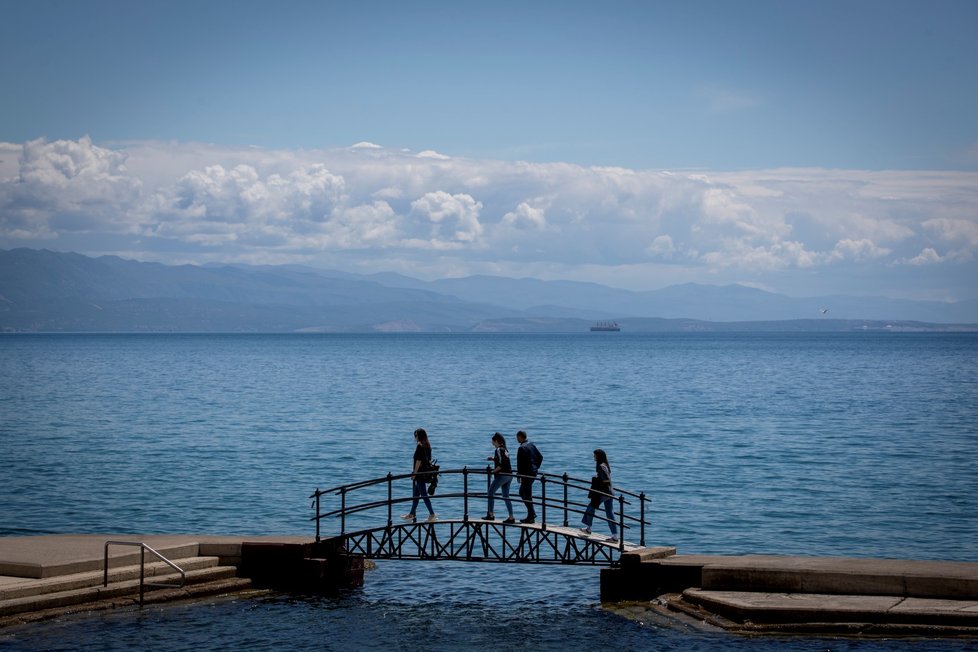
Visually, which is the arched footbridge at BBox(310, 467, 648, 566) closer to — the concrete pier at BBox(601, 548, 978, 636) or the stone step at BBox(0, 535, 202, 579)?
the concrete pier at BBox(601, 548, 978, 636)

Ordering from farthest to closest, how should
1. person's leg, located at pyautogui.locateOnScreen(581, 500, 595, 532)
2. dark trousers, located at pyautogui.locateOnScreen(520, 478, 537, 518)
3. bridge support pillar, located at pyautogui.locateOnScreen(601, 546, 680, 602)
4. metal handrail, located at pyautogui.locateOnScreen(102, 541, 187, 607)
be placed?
dark trousers, located at pyautogui.locateOnScreen(520, 478, 537, 518)
person's leg, located at pyautogui.locateOnScreen(581, 500, 595, 532)
bridge support pillar, located at pyautogui.locateOnScreen(601, 546, 680, 602)
metal handrail, located at pyautogui.locateOnScreen(102, 541, 187, 607)

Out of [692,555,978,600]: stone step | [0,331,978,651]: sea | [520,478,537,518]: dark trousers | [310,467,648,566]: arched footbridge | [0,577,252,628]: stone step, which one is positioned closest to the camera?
[0,577,252,628]: stone step

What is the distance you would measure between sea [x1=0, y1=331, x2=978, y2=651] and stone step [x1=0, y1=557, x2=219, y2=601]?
786 millimetres

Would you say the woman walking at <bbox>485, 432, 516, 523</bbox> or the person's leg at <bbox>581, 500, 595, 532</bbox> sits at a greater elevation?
the woman walking at <bbox>485, 432, 516, 523</bbox>

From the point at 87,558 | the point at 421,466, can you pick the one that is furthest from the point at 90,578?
the point at 421,466

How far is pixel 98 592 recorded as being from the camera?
20156mm

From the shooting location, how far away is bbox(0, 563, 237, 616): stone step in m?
19.1

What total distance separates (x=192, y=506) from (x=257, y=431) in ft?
78.7

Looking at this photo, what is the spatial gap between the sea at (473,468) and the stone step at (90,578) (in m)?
0.79

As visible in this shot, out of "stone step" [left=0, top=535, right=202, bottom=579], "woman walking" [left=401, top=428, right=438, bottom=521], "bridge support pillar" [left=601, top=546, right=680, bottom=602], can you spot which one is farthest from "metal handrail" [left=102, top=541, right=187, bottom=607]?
"bridge support pillar" [left=601, top=546, right=680, bottom=602]

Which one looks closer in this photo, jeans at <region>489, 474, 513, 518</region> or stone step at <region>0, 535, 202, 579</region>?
stone step at <region>0, 535, 202, 579</region>

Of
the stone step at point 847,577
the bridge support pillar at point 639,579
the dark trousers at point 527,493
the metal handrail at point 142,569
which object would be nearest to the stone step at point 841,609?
the stone step at point 847,577

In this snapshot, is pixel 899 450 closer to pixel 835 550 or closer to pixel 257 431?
pixel 835 550

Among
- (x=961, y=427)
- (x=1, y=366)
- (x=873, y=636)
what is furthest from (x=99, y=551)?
(x=1, y=366)
